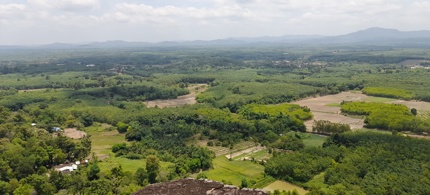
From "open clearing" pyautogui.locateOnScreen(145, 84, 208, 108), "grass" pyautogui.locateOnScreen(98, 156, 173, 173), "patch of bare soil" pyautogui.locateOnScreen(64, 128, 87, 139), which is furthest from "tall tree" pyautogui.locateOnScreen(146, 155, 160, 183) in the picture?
"open clearing" pyautogui.locateOnScreen(145, 84, 208, 108)

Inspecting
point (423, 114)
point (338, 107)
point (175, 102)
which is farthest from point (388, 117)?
point (175, 102)

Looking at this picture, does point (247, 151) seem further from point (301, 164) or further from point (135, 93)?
point (135, 93)

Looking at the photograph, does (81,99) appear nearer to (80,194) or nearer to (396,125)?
(80,194)

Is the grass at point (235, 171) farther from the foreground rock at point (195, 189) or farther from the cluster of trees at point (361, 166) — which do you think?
the foreground rock at point (195, 189)

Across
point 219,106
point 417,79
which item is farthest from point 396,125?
point 417,79

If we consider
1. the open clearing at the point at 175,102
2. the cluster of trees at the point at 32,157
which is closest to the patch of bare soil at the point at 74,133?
the cluster of trees at the point at 32,157

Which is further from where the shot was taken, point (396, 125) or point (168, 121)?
point (168, 121)
